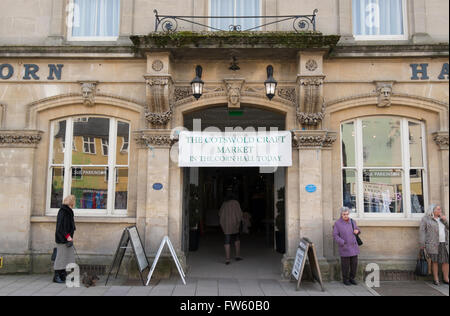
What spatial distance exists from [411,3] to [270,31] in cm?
362

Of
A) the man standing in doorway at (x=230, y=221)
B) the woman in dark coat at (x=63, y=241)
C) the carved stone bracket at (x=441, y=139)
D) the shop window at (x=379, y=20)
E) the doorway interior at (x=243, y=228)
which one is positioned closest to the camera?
the woman in dark coat at (x=63, y=241)

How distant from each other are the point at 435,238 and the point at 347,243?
193cm

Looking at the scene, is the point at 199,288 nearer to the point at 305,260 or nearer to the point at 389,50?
the point at 305,260

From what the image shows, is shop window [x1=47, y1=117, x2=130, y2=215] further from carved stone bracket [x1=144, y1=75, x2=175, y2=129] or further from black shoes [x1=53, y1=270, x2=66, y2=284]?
black shoes [x1=53, y1=270, x2=66, y2=284]

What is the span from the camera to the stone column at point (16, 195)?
7801 millimetres

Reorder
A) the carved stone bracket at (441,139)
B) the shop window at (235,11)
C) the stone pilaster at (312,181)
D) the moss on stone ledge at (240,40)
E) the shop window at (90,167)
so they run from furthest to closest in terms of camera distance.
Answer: the shop window at (235,11) < the shop window at (90,167) < the carved stone bracket at (441,139) < the stone pilaster at (312,181) < the moss on stone ledge at (240,40)

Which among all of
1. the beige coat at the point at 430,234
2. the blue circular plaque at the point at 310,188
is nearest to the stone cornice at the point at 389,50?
the blue circular plaque at the point at 310,188

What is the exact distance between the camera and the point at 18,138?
320 inches

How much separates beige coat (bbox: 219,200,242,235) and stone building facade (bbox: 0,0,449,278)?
1.64 m

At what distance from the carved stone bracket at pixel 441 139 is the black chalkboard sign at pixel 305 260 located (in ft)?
13.0

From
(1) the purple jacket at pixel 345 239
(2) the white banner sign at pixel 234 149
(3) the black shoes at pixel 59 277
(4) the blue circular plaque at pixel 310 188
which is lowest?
(3) the black shoes at pixel 59 277

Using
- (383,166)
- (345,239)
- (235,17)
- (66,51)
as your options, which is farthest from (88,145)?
(383,166)

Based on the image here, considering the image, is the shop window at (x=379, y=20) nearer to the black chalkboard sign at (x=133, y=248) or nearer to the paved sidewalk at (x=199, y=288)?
the paved sidewalk at (x=199, y=288)

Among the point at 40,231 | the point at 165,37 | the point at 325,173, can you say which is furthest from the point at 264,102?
the point at 40,231
